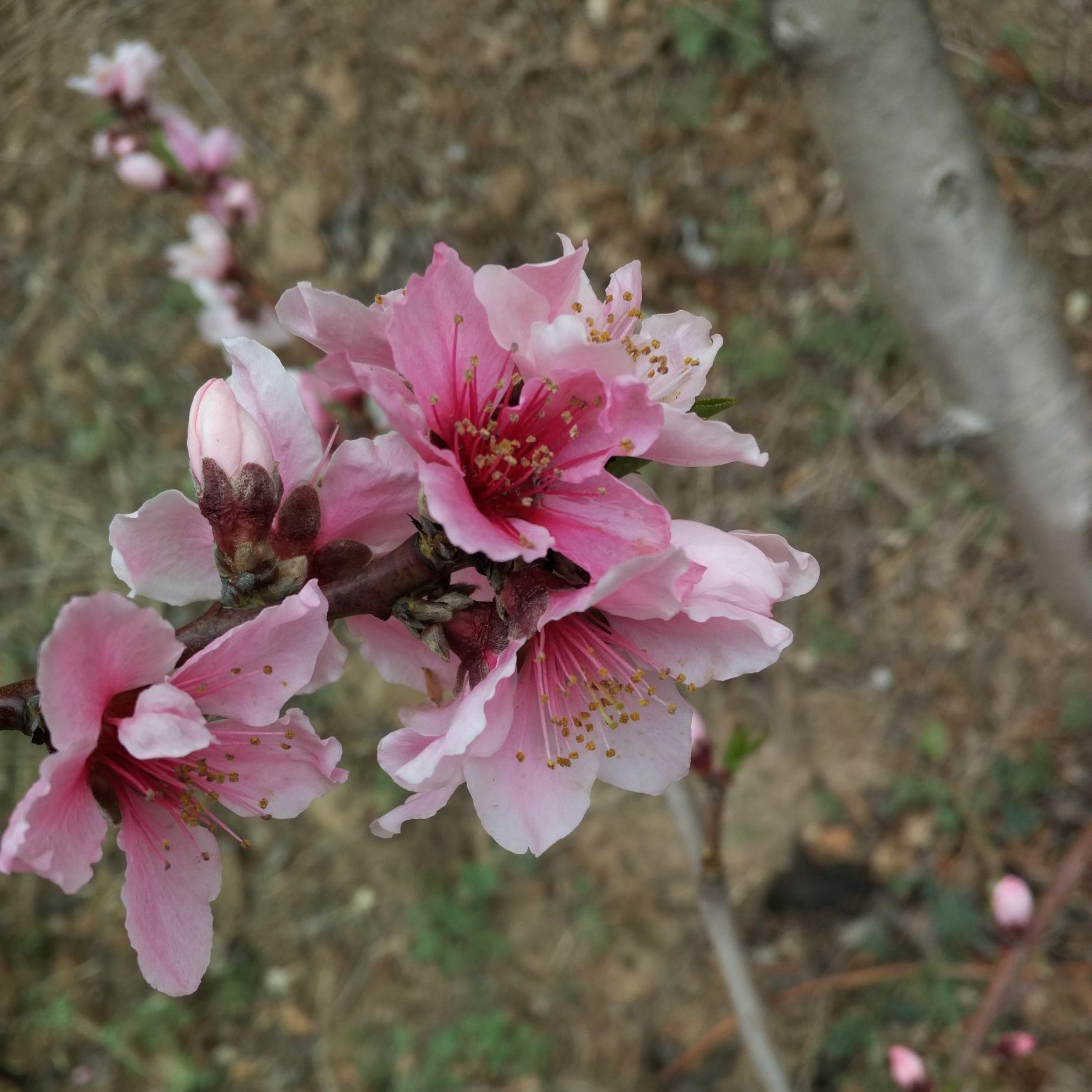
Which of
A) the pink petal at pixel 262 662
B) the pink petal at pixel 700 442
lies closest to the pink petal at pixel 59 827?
the pink petal at pixel 262 662

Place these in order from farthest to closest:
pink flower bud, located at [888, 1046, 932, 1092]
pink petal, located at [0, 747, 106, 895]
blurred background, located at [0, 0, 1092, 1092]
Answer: blurred background, located at [0, 0, 1092, 1092], pink flower bud, located at [888, 1046, 932, 1092], pink petal, located at [0, 747, 106, 895]

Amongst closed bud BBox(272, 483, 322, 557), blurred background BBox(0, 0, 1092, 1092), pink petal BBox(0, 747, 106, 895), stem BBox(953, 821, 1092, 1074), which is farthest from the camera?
blurred background BBox(0, 0, 1092, 1092)

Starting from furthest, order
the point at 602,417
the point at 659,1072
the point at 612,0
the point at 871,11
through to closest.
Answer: the point at 612,0, the point at 659,1072, the point at 871,11, the point at 602,417

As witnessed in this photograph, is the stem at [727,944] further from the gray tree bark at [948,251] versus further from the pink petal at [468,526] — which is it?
the gray tree bark at [948,251]

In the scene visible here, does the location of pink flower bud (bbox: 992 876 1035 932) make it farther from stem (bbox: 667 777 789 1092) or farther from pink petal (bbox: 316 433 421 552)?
pink petal (bbox: 316 433 421 552)

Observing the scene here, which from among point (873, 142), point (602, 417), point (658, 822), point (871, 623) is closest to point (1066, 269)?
point (871, 623)

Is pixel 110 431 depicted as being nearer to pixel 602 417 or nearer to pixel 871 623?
pixel 871 623

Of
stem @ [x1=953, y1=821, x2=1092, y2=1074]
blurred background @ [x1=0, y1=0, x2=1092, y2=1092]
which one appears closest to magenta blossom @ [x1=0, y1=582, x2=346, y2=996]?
stem @ [x1=953, y1=821, x2=1092, y2=1074]
